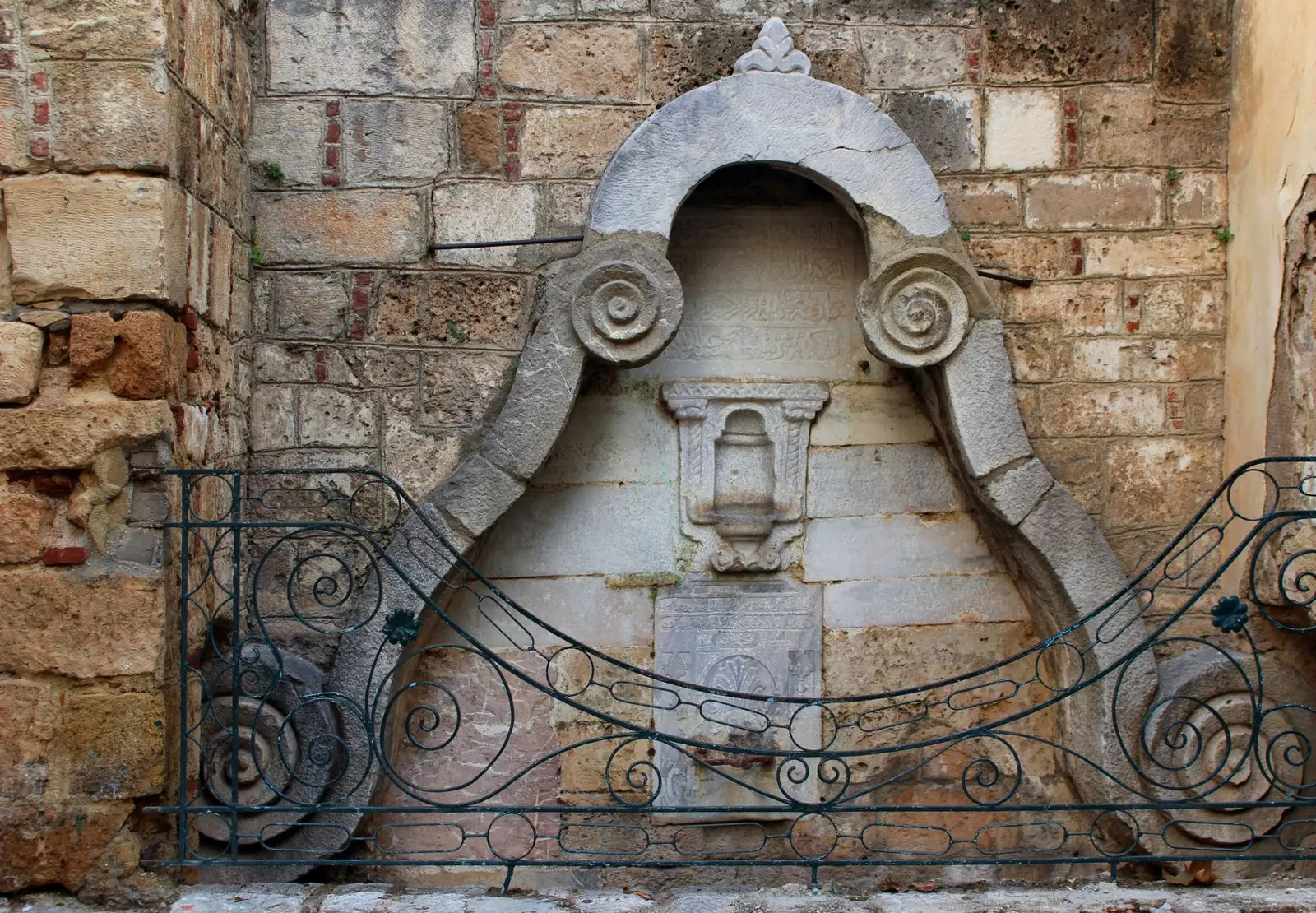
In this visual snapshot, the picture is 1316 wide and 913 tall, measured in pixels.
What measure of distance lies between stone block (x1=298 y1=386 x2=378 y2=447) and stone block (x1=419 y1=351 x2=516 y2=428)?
17 centimetres

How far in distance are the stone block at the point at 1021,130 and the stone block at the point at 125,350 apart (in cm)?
262

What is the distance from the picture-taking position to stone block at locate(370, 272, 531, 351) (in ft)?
13.1

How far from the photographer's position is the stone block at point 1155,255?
4.16 metres

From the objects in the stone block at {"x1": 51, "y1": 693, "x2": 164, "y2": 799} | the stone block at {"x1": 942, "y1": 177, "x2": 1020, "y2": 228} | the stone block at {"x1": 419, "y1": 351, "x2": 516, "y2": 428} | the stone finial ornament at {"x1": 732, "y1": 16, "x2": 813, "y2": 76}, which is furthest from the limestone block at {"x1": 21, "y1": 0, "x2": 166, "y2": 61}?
the stone block at {"x1": 942, "y1": 177, "x2": 1020, "y2": 228}

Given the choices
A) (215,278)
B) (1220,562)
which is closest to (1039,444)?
(1220,562)

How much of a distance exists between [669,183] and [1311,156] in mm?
1870

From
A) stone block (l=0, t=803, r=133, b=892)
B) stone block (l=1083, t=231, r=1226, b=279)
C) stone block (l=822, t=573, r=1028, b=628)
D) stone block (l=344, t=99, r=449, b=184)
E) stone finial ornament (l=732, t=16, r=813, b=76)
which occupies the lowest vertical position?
stone block (l=0, t=803, r=133, b=892)

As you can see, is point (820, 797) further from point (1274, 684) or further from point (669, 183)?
point (669, 183)

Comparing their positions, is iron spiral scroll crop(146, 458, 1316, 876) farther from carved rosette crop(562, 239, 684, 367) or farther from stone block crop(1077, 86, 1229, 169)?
stone block crop(1077, 86, 1229, 169)

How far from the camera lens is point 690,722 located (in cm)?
412

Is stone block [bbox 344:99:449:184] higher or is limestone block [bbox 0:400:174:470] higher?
stone block [bbox 344:99:449:184]

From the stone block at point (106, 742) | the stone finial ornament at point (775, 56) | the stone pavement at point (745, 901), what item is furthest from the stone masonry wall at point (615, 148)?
the stone pavement at point (745, 901)

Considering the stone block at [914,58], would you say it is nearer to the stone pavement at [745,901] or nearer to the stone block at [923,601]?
the stone block at [923,601]

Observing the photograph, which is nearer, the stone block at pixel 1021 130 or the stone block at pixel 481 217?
the stone block at pixel 481 217
